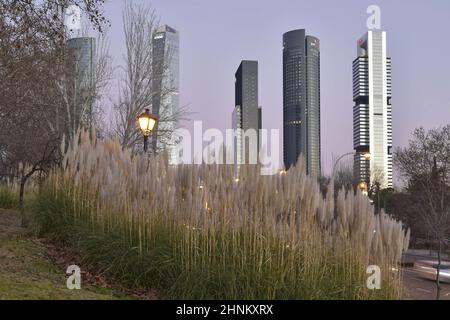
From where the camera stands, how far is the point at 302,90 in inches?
1636

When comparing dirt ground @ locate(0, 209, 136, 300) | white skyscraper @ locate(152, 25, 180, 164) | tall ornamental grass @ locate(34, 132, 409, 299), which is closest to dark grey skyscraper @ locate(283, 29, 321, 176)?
white skyscraper @ locate(152, 25, 180, 164)

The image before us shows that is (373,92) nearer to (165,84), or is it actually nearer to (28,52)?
(165,84)

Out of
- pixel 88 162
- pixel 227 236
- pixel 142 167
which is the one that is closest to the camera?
pixel 227 236

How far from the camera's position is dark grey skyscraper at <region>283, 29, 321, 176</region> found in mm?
37219

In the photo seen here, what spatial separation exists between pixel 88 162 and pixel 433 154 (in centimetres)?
2524

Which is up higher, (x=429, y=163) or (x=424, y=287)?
(x=429, y=163)

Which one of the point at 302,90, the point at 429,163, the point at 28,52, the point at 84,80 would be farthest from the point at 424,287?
the point at 302,90

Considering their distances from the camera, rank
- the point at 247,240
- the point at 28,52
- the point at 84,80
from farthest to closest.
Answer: the point at 84,80
the point at 28,52
the point at 247,240

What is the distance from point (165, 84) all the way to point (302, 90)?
75.0ft

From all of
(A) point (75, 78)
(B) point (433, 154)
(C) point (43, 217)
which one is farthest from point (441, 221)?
Answer: (C) point (43, 217)
